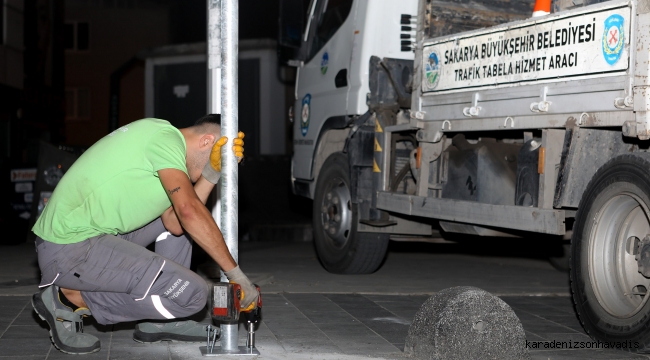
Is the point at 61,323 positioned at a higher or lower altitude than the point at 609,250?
lower

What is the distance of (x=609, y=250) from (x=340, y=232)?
3.42m

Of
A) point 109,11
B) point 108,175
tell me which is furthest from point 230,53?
point 109,11

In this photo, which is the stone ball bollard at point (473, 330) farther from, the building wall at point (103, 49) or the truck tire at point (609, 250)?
the building wall at point (103, 49)

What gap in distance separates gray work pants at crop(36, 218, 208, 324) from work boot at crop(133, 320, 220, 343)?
0.33 m

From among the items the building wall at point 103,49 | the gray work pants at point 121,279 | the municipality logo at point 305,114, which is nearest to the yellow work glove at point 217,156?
the gray work pants at point 121,279

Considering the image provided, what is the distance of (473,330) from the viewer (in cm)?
430

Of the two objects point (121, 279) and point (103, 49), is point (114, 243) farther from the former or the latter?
point (103, 49)

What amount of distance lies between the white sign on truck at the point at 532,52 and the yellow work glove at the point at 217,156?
6.68 feet

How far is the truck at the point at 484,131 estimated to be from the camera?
480 centimetres

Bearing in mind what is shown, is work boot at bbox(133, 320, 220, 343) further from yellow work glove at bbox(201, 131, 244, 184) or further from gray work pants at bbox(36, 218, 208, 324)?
yellow work glove at bbox(201, 131, 244, 184)

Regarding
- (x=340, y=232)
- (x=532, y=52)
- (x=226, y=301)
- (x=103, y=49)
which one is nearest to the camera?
(x=226, y=301)

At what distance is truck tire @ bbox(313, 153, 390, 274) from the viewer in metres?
7.84

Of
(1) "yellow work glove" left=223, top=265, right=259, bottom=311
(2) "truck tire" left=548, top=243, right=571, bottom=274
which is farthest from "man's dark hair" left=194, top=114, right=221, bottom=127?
(2) "truck tire" left=548, top=243, right=571, bottom=274

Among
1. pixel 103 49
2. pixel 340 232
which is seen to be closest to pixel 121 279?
pixel 340 232
